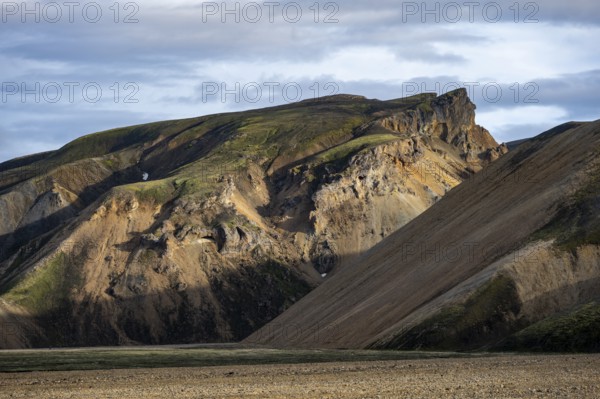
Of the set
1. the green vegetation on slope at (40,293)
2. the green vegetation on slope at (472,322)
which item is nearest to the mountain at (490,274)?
the green vegetation on slope at (472,322)

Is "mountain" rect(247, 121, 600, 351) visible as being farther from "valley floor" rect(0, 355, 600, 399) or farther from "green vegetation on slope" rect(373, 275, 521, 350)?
A: "valley floor" rect(0, 355, 600, 399)

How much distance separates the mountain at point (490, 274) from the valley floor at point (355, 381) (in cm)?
1654

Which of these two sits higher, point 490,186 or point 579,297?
point 490,186

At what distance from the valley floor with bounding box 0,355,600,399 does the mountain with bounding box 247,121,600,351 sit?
54.2 ft

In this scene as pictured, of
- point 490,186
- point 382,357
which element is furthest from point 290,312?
point 382,357

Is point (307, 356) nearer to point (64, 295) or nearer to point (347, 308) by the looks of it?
point (347, 308)

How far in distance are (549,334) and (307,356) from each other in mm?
21743

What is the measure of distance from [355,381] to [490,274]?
53.2 m

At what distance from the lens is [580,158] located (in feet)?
423

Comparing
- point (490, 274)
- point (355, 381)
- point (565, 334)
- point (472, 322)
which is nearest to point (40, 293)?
point (490, 274)

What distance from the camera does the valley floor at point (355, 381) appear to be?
50250mm

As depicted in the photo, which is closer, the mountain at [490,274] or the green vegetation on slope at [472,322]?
the green vegetation on slope at [472,322]

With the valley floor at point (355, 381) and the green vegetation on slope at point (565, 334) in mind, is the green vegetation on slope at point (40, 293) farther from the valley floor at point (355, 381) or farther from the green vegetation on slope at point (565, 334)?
the valley floor at point (355, 381)

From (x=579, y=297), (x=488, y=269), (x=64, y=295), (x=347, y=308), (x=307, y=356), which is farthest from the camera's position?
(x=64, y=295)
